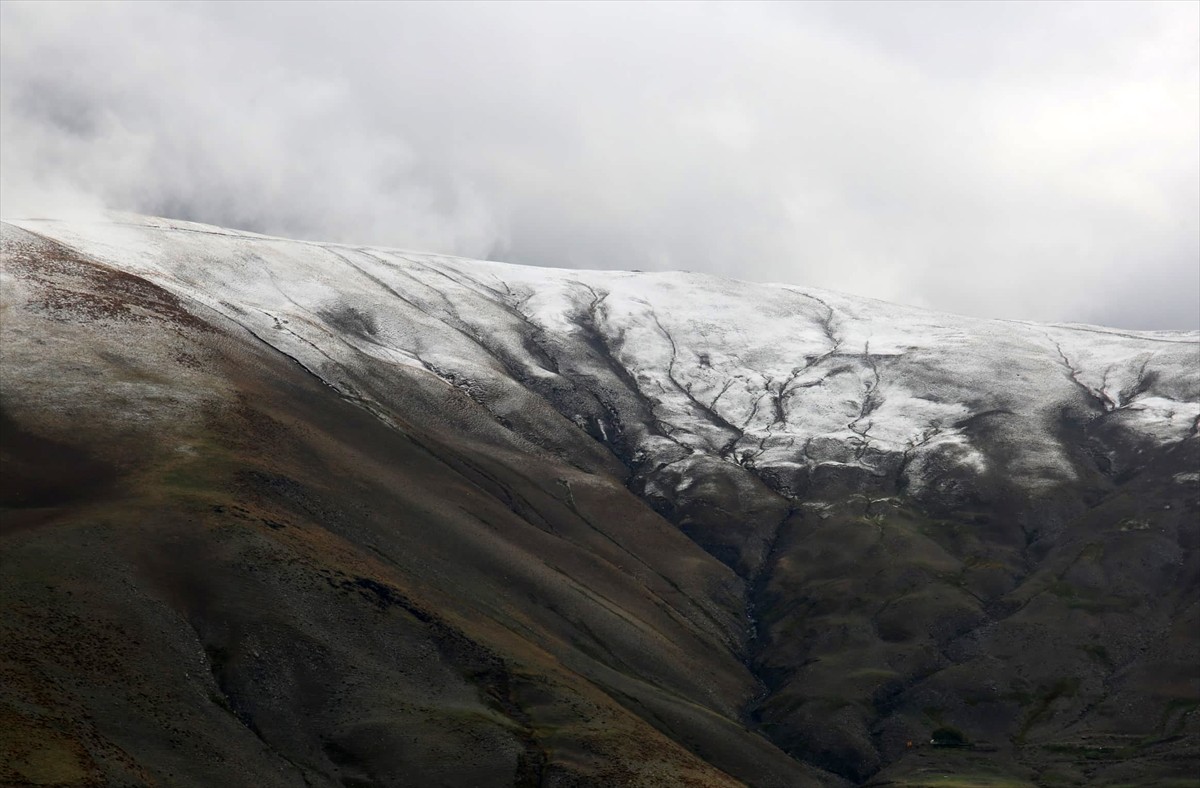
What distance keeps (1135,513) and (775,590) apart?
62.0 metres

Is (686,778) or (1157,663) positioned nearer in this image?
(686,778)

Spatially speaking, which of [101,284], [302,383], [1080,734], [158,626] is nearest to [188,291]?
[101,284]

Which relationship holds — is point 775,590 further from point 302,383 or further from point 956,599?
point 302,383

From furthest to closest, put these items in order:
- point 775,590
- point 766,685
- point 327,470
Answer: point 775,590, point 766,685, point 327,470

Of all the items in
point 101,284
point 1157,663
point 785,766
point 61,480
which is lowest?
point 785,766

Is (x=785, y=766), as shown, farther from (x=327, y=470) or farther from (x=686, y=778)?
(x=327, y=470)

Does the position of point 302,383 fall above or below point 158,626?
above

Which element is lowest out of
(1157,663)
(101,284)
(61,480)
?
(1157,663)

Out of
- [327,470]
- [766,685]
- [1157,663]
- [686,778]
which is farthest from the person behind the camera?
[766,685]

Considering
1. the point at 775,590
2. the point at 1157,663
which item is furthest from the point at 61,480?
the point at 1157,663

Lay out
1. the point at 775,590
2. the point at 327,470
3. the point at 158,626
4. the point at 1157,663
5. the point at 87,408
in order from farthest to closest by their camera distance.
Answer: the point at 775,590, the point at 1157,663, the point at 327,470, the point at 87,408, the point at 158,626

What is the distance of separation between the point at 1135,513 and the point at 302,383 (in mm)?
137748

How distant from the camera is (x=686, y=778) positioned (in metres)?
107

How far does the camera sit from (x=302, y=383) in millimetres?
166500
